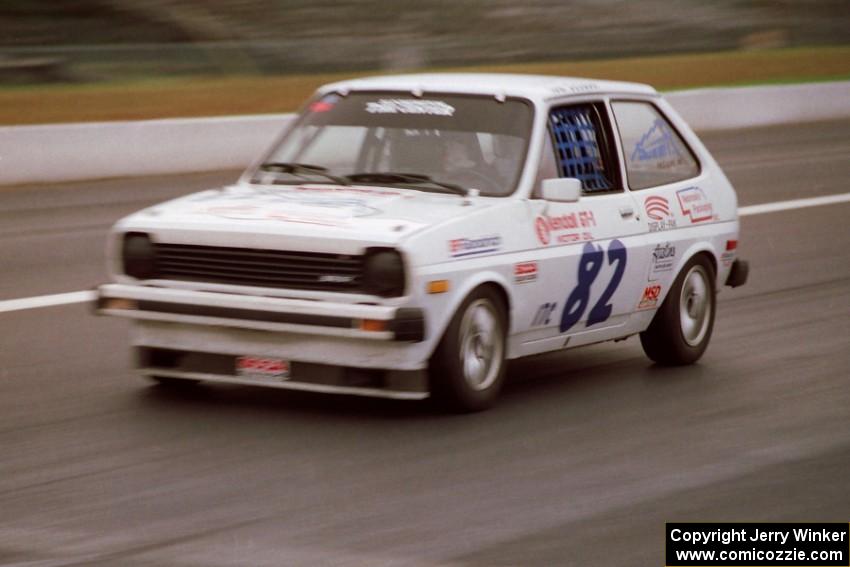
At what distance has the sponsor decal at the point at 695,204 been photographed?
29.5 ft

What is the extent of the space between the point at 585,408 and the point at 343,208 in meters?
1.57

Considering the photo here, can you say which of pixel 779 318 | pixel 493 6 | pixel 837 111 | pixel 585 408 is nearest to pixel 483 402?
pixel 585 408

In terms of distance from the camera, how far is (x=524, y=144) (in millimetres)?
8023

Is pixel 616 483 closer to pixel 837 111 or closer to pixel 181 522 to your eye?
pixel 181 522

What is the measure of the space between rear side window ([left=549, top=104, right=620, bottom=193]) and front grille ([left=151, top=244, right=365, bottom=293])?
5.39ft

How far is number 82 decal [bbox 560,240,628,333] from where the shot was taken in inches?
316

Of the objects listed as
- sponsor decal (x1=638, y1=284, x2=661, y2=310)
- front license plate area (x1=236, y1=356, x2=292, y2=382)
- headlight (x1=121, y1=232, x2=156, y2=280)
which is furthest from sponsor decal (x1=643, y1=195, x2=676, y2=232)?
headlight (x1=121, y1=232, x2=156, y2=280)

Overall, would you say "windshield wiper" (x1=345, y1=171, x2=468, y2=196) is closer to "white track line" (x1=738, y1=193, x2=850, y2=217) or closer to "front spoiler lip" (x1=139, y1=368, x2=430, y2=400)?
"front spoiler lip" (x1=139, y1=368, x2=430, y2=400)

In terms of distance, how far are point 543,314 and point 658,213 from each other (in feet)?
4.00

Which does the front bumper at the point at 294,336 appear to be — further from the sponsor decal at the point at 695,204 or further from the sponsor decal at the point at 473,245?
the sponsor decal at the point at 695,204

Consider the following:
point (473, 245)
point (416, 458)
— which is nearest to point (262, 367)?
point (416, 458)

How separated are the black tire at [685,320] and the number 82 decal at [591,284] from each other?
66 cm

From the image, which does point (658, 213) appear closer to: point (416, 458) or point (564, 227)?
point (564, 227)

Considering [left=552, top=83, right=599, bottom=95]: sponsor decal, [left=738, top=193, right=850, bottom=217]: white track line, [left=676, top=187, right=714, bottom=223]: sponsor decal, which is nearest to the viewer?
[left=552, top=83, right=599, bottom=95]: sponsor decal
